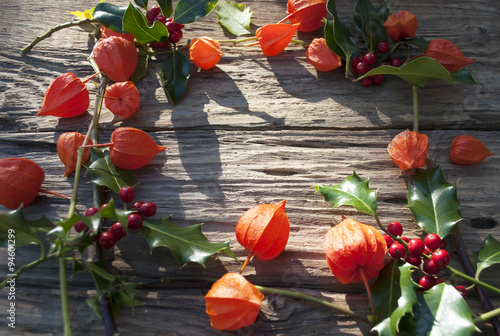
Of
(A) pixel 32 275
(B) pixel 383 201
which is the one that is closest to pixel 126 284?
(A) pixel 32 275

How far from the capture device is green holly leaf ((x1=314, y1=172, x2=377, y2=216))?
122cm

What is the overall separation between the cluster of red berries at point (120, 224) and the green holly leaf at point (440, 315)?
0.80m

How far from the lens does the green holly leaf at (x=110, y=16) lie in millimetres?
1496

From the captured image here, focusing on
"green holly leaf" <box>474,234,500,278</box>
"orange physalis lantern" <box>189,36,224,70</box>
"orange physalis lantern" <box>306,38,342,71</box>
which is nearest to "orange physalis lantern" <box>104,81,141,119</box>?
"orange physalis lantern" <box>189,36,224,70</box>

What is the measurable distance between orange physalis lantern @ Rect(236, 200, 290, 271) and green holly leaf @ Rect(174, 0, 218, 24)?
88cm

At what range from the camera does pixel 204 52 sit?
1.58 m

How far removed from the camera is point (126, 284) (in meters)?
1.10

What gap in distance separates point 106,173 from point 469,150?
4.09 ft

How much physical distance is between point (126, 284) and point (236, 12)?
4.13ft

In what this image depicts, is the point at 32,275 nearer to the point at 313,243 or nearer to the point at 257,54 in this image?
the point at 313,243

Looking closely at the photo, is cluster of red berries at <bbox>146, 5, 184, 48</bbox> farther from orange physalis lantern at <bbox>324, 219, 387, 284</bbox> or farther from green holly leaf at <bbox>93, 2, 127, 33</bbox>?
orange physalis lantern at <bbox>324, 219, 387, 284</bbox>

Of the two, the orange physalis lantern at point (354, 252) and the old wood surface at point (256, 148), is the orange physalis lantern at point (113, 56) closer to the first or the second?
the old wood surface at point (256, 148)

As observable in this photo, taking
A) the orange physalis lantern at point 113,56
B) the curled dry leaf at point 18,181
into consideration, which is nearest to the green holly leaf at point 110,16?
the orange physalis lantern at point 113,56

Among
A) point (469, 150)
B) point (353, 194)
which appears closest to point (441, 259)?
point (353, 194)
